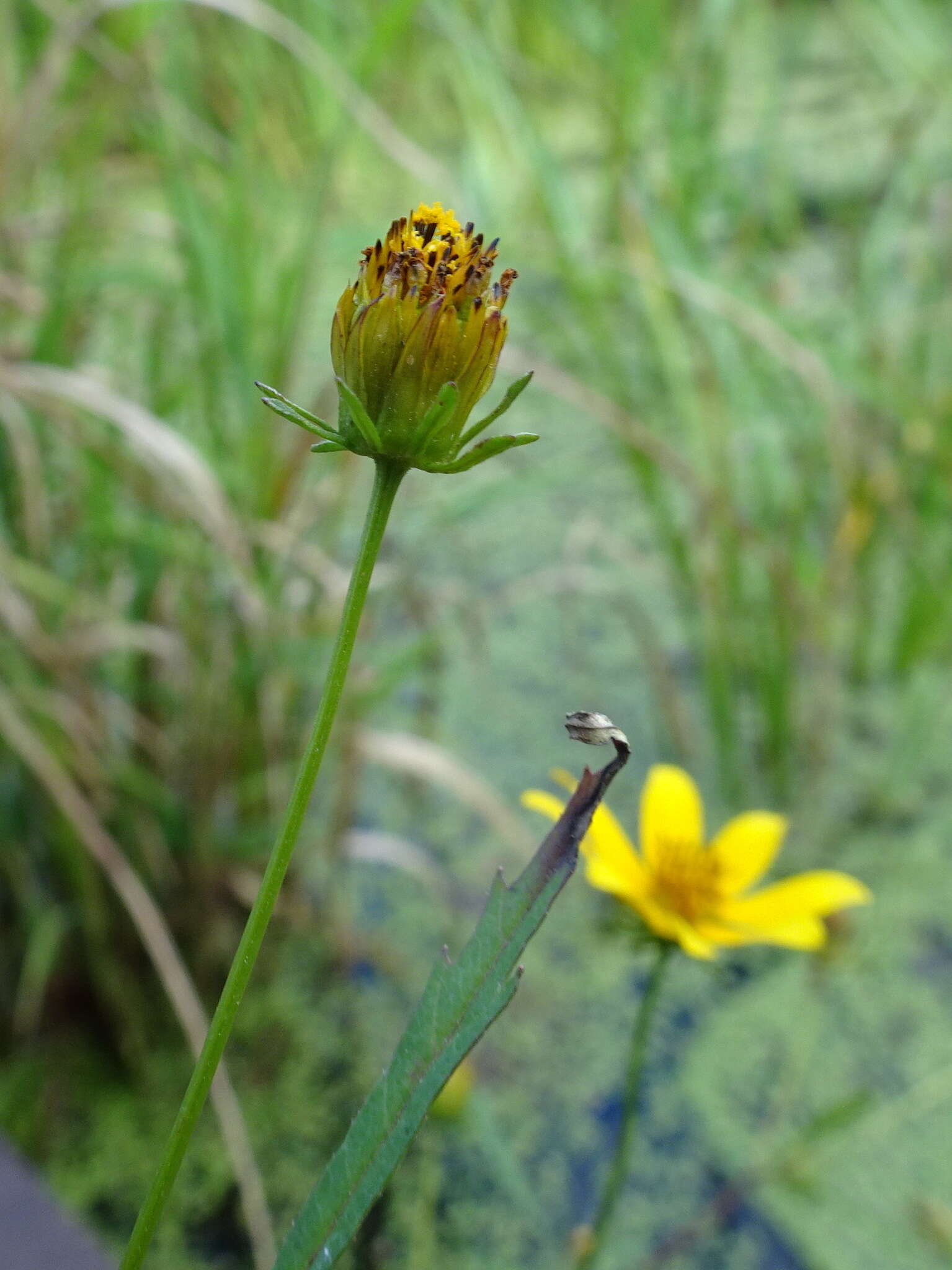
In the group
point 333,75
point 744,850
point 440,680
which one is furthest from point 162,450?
point 440,680

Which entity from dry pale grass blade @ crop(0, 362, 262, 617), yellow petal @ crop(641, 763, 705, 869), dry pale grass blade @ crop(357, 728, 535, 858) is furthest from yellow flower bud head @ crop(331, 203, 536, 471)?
dry pale grass blade @ crop(357, 728, 535, 858)

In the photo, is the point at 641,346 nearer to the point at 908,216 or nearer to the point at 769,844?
the point at 908,216

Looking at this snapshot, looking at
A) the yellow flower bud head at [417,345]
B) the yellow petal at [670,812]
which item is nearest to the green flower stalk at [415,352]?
the yellow flower bud head at [417,345]

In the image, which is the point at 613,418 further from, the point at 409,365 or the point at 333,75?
the point at 409,365

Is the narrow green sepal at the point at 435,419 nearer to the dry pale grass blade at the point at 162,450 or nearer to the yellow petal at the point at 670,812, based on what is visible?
the yellow petal at the point at 670,812

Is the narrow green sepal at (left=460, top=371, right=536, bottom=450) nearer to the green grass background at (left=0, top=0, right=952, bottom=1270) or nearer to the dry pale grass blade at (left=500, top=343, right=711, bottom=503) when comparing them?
the green grass background at (left=0, top=0, right=952, bottom=1270)

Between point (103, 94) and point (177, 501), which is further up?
point (103, 94)

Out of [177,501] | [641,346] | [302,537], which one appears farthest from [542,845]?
[641,346]
